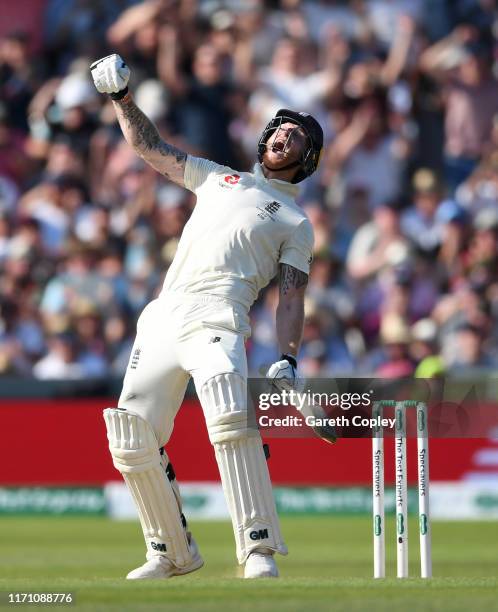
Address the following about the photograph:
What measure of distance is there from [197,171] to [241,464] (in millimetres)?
1240

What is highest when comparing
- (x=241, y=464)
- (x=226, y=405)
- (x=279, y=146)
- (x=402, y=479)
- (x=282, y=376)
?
(x=279, y=146)

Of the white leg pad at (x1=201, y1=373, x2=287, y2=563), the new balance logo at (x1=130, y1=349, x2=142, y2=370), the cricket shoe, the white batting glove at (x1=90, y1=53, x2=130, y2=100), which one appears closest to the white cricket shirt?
the new balance logo at (x1=130, y1=349, x2=142, y2=370)

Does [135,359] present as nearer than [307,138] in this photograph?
Yes

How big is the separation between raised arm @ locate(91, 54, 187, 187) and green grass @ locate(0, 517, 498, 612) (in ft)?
5.50

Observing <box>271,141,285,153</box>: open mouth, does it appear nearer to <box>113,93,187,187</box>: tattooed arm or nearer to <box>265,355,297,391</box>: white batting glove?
<box>113,93,187,187</box>: tattooed arm

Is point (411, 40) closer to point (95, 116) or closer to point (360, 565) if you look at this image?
point (95, 116)

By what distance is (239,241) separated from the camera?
239 inches

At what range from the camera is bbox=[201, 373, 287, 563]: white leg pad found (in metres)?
5.84

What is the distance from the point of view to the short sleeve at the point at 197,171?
20.7 ft

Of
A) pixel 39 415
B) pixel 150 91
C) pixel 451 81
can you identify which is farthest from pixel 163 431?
pixel 451 81

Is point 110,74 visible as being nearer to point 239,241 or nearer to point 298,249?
point 239,241

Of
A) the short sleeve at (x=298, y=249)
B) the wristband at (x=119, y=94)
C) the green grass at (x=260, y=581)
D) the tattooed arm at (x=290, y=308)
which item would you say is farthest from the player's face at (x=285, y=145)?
the green grass at (x=260, y=581)

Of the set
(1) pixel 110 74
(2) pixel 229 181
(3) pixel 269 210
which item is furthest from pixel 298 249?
(1) pixel 110 74

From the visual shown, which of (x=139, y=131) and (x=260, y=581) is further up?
(x=139, y=131)
